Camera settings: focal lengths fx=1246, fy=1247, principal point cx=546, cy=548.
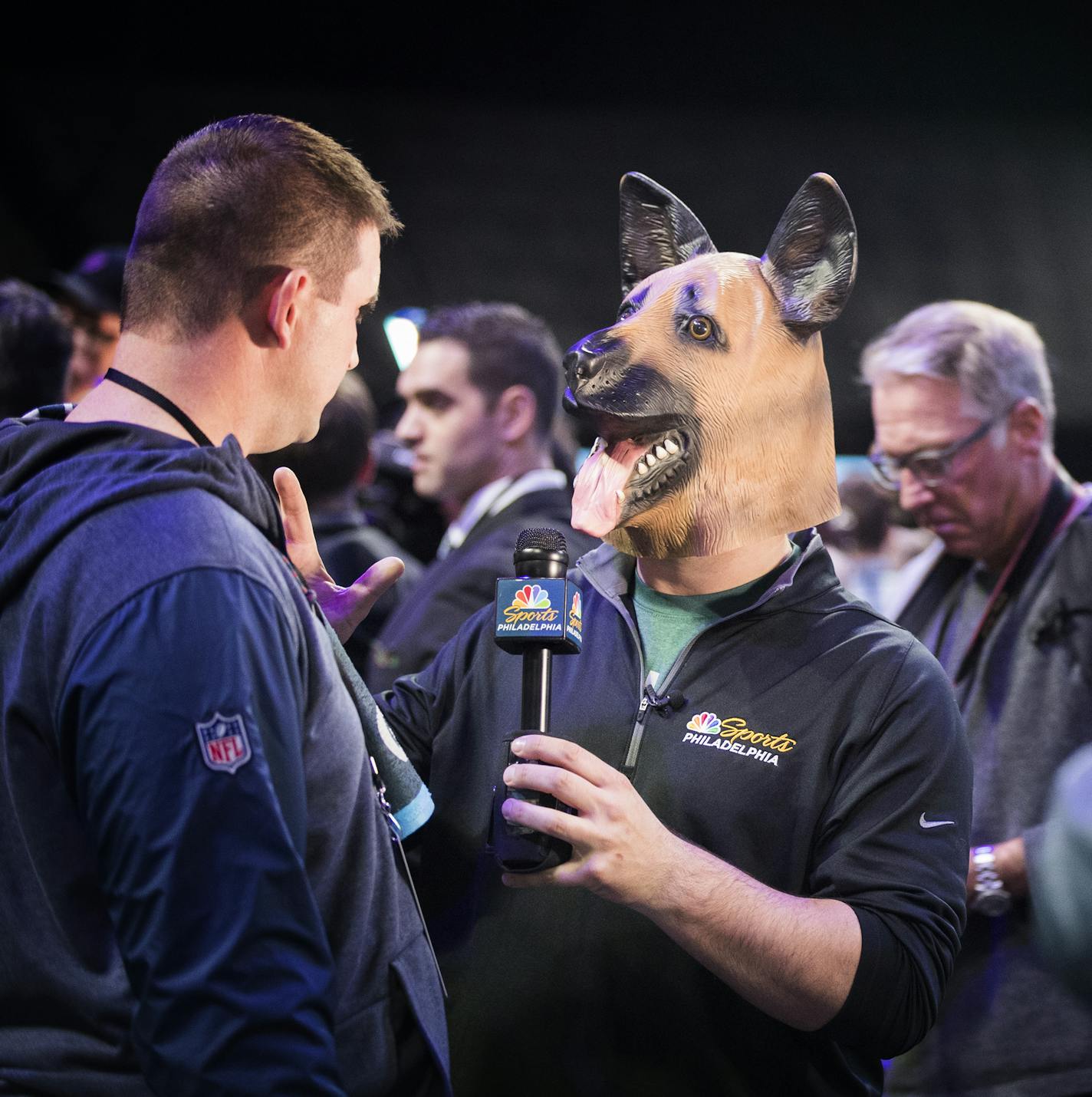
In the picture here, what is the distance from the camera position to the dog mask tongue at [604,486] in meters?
1.75

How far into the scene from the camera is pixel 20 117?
557cm

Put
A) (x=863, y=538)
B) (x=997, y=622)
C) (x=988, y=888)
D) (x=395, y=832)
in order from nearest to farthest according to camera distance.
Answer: (x=395, y=832), (x=988, y=888), (x=997, y=622), (x=863, y=538)

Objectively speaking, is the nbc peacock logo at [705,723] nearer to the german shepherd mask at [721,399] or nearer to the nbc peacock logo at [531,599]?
the german shepherd mask at [721,399]

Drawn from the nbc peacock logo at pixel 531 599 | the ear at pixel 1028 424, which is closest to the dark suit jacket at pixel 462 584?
the ear at pixel 1028 424

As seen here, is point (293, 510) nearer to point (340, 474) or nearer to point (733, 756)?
point (733, 756)

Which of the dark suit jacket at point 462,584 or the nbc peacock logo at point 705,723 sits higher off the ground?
the nbc peacock logo at point 705,723

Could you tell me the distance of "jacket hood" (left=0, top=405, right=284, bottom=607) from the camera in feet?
4.52

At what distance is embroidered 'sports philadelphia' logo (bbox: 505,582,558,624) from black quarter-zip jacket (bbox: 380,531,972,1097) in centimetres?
34

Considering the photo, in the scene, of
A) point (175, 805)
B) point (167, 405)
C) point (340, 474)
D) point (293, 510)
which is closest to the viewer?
point (175, 805)

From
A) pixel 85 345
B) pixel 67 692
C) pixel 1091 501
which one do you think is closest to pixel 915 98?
pixel 1091 501

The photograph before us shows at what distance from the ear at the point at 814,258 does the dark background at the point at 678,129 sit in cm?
242

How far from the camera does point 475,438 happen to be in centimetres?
369

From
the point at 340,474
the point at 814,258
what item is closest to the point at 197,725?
the point at 814,258

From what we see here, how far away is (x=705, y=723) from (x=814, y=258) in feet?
2.28
